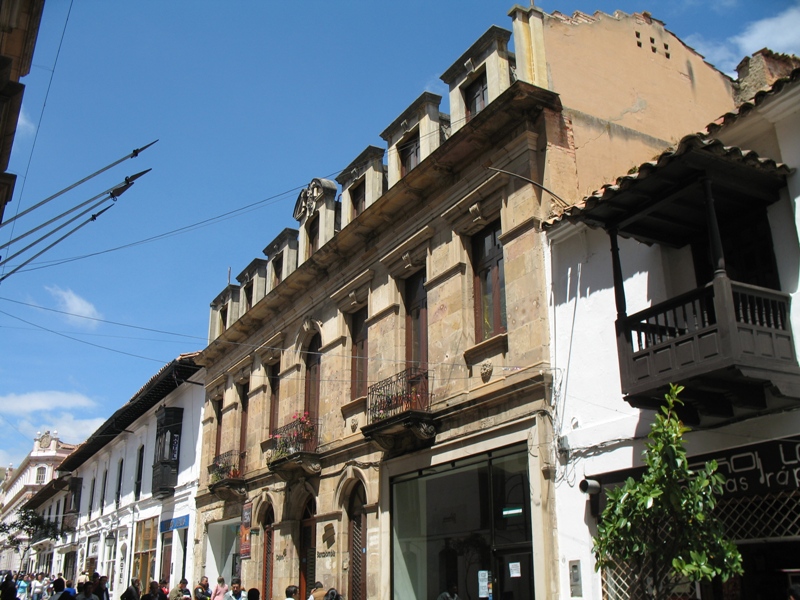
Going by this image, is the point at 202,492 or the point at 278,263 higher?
the point at 278,263

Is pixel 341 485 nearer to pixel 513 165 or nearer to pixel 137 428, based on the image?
pixel 513 165

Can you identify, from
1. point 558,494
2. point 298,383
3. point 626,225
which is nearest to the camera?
point 626,225

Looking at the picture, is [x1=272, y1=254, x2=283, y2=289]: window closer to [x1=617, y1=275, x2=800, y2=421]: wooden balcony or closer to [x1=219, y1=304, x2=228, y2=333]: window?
[x1=219, y1=304, x2=228, y2=333]: window

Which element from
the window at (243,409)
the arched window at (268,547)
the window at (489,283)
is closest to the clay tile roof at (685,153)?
the window at (489,283)

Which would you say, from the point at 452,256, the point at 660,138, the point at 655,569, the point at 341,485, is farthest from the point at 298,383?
the point at 655,569

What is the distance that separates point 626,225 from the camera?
1047 centimetres

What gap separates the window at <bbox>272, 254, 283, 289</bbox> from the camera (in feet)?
75.0

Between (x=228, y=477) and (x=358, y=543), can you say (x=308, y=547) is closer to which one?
(x=358, y=543)

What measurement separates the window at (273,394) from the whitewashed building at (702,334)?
1133 centimetres

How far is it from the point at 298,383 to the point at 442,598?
8.71 meters

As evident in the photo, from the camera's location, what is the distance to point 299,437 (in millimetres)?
18609

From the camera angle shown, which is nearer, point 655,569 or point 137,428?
point 655,569

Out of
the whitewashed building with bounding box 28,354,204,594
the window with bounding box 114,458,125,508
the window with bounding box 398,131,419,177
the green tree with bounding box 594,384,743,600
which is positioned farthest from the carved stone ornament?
the window with bounding box 114,458,125,508

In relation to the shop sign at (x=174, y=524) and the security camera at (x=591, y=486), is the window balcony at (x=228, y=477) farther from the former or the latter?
the security camera at (x=591, y=486)
